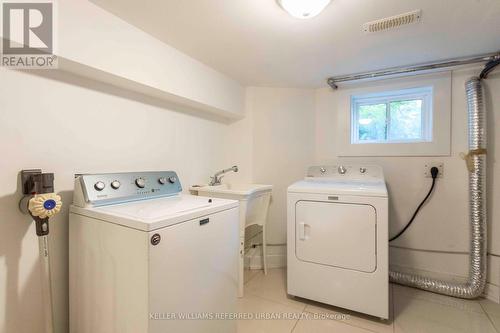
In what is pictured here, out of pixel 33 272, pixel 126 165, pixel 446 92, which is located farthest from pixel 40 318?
pixel 446 92

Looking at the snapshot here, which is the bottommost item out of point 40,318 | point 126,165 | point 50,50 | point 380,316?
point 380,316

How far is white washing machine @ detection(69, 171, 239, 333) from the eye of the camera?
946mm

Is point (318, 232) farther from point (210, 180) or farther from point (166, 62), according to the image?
point (166, 62)

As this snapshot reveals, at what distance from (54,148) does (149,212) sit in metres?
0.67

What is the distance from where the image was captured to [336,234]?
1708 millimetres

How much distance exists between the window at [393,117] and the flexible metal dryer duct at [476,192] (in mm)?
315

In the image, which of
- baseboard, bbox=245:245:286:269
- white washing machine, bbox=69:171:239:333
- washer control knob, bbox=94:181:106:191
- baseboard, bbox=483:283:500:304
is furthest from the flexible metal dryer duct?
washer control knob, bbox=94:181:106:191

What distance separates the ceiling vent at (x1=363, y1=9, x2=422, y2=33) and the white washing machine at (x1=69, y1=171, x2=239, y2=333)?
1.36 metres

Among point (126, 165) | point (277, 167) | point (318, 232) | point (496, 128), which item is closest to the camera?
point (126, 165)

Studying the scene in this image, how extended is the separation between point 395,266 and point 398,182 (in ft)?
2.69

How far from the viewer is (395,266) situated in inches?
89.4

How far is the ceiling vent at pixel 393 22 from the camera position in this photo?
1313 mm

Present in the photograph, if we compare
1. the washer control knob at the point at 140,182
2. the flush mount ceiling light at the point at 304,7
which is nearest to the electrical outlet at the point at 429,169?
the flush mount ceiling light at the point at 304,7

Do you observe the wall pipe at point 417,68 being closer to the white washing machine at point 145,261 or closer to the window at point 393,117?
the window at point 393,117
